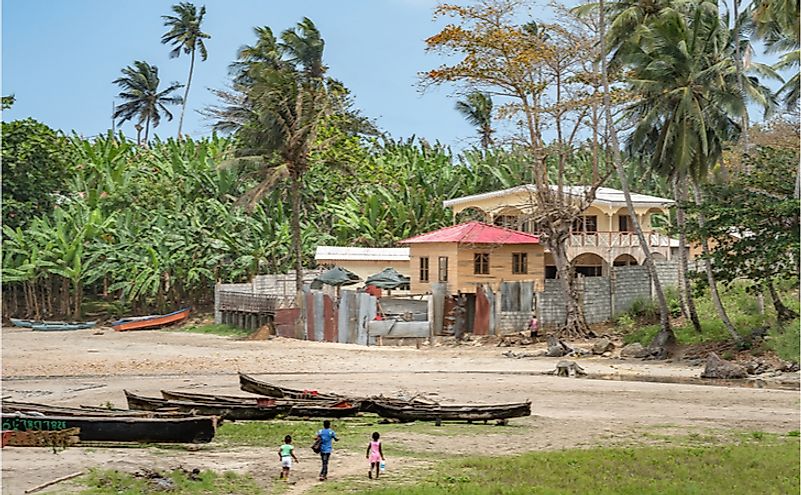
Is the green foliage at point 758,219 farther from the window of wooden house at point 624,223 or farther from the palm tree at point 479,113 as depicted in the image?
the palm tree at point 479,113

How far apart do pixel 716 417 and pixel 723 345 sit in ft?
37.5

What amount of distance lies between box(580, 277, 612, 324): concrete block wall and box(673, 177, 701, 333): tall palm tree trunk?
302cm

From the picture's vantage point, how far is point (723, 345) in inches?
1286

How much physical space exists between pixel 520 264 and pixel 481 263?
5.89ft

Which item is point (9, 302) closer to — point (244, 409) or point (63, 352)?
point (63, 352)

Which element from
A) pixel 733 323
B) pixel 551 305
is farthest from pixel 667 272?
pixel 733 323

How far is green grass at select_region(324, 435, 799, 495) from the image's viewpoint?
48.3ft

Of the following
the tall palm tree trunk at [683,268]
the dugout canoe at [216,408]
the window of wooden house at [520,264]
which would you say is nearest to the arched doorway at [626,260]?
the window of wooden house at [520,264]

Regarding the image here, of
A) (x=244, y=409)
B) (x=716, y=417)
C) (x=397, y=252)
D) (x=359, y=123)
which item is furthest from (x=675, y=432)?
(x=359, y=123)

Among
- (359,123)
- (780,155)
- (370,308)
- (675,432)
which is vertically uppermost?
(359,123)

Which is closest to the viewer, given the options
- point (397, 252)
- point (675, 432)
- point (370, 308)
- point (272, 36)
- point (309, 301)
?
point (675, 432)

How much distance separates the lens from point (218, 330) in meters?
45.6

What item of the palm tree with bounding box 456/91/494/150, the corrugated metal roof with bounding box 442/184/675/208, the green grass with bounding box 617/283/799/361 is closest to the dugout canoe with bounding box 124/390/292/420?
the green grass with bounding box 617/283/799/361

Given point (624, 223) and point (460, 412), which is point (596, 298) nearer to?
point (624, 223)
